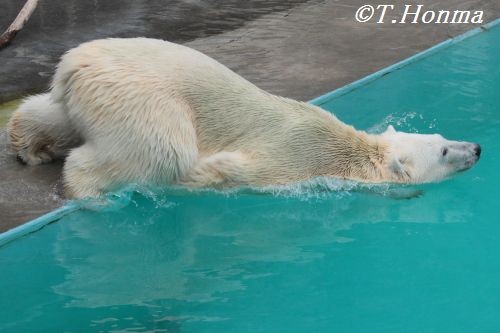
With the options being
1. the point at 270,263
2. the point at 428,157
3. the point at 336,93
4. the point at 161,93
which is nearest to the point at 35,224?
the point at 161,93

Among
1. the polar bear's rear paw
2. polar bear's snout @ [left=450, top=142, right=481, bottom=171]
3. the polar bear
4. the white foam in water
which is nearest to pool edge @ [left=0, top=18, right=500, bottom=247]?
the polar bear

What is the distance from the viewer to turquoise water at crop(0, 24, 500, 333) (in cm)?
291

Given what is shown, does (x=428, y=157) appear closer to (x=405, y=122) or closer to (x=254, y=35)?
(x=405, y=122)

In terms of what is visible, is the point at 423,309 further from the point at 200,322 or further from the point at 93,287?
the point at 93,287

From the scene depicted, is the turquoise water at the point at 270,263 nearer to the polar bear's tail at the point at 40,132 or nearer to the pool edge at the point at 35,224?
the pool edge at the point at 35,224

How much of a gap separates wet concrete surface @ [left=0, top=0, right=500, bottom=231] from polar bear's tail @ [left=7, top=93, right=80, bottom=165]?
0.27 meters

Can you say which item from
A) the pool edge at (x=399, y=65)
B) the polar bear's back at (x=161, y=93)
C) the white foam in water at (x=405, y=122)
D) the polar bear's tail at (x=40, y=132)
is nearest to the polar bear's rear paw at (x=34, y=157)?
the polar bear's tail at (x=40, y=132)

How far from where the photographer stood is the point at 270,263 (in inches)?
129

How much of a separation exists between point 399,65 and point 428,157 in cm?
176

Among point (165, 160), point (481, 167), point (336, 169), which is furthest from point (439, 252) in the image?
point (165, 160)

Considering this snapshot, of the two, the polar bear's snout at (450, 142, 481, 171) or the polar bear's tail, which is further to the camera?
the polar bear's snout at (450, 142, 481, 171)

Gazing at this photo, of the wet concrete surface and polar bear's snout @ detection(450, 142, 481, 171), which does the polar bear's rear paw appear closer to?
the wet concrete surface

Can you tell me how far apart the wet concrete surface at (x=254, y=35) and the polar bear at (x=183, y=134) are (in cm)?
72

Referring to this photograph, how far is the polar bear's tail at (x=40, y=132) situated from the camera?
3.72 meters
